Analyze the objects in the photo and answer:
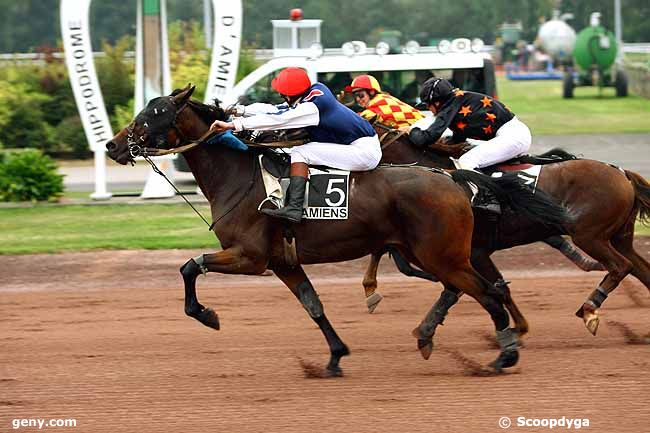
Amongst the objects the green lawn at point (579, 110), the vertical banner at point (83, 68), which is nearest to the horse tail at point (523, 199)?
the vertical banner at point (83, 68)

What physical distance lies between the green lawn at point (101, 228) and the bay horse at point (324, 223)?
5.74 m

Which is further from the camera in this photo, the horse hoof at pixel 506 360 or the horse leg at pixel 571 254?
the horse leg at pixel 571 254

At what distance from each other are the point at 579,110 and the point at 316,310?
2805 cm

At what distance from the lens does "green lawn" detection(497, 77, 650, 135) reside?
1180 inches

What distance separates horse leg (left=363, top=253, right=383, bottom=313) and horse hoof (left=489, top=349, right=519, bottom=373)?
2.37 m

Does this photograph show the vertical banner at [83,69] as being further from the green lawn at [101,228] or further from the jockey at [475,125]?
the jockey at [475,125]

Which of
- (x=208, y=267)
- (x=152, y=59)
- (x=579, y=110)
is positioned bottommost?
(x=579, y=110)

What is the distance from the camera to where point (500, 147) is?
9125mm

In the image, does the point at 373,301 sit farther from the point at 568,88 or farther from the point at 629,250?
the point at 568,88

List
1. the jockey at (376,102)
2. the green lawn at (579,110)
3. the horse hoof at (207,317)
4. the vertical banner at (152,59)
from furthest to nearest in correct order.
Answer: the green lawn at (579,110) < the vertical banner at (152,59) < the jockey at (376,102) < the horse hoof at (207,317)

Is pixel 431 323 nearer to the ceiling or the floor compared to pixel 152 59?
nearer to the floor

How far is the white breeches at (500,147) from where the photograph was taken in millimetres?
9133

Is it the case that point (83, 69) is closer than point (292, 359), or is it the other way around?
point (292, 359)

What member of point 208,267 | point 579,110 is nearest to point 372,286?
point 208,267
